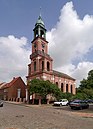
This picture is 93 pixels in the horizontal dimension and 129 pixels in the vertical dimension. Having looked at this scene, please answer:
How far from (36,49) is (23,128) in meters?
51.8

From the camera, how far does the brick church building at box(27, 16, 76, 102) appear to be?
196ft

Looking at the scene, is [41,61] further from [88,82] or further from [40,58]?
[88,82]

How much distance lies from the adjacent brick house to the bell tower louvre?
12868 mm

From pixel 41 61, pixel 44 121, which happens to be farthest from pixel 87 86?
pixel 44 121

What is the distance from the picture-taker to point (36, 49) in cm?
6269

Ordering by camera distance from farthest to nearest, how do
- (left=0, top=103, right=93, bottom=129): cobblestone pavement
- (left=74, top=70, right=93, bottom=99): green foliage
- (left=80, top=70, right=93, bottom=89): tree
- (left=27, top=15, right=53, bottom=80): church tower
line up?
(left=80, top=70, right=93, bottom=89): tree
(left=74, top=70, right=93, bottom=99): green foliage
(left=27, top=15, right=53, bottom=80): church tower
(left=0, top=103, right=93, bottom=129): cobblestone pavement

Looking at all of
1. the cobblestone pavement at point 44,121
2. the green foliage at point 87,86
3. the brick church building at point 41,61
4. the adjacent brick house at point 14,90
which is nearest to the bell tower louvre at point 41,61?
the brick church building at point 41,61

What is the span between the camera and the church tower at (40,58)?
195 feet

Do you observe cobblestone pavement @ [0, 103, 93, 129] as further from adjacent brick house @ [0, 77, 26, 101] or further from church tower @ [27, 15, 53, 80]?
adjacent brick house @ [0, 77, 26, 101]

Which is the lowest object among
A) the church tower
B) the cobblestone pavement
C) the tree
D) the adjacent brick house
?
the cobblestone pavement

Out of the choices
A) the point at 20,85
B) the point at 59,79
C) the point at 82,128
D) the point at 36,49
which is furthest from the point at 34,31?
the point at 82,128

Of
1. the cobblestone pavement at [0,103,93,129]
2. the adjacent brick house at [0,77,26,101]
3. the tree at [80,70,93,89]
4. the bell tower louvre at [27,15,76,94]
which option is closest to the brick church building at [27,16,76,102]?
the bell tower louvre at [27,15,76,94]

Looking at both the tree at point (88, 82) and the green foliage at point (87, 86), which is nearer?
the green foliage at point (87, 86)

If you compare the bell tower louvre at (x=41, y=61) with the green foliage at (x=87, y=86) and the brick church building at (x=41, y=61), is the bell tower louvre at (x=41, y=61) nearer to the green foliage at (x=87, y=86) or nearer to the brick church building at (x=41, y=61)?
the brick church building at (x=41, y=61)
